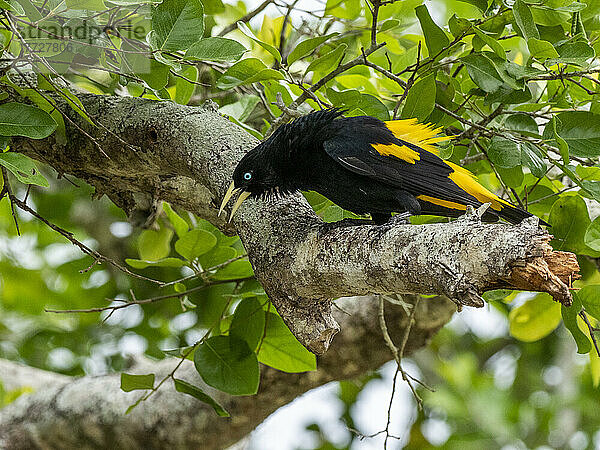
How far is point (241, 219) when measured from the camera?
75.4 inches

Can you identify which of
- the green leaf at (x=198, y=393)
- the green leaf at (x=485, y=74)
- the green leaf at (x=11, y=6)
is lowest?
the green leaf at (x=198, y=393)

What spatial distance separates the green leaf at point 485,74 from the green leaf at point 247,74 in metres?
0.56

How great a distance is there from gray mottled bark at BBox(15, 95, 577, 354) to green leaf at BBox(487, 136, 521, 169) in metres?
0.55

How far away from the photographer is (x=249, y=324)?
2248 mm

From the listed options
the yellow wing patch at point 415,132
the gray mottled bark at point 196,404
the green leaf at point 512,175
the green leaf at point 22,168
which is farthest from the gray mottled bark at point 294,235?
the gray mottled bark at point 196,404

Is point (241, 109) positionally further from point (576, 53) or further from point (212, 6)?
point (576, 53)

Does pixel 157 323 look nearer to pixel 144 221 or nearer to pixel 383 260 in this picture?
pixel 144 221

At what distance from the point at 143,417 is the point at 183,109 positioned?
1.71 m

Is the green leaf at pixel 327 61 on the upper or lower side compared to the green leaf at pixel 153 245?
upper

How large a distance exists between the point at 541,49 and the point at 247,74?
2.64 feet

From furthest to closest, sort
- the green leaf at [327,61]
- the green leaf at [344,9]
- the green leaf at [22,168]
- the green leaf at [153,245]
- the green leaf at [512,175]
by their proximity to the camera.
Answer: the green leaf at [153,245] → the green leaf at [344,9] → the green leaf at [512,175] → the green leaf at [327,61] → the green leaf at [22,168]

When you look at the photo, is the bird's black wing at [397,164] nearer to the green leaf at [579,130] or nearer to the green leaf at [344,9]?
the green leaf at [579,130]

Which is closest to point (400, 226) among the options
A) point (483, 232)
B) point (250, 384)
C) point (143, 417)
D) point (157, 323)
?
point (483, 232)

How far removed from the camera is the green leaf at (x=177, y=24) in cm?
181
